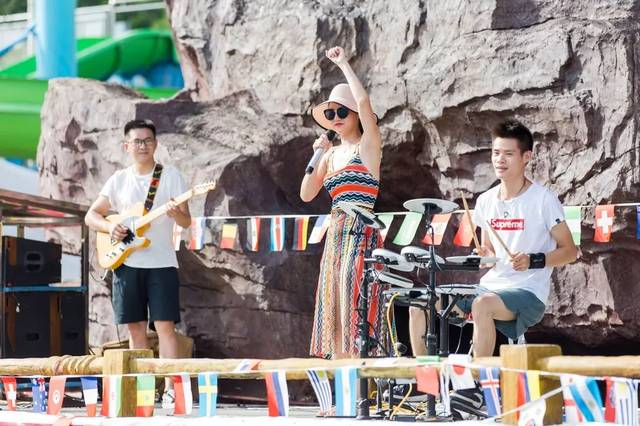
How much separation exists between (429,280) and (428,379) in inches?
35.3

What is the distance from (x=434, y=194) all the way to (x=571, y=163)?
1484 millimetres

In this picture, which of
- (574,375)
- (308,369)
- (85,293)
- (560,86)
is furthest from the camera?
(85,293)

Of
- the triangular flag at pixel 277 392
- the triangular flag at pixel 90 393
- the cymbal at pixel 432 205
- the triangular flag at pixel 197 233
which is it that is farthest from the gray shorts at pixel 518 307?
the triangular flag at pixel 197 233

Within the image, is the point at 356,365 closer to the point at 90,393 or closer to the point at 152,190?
the point at 90,393

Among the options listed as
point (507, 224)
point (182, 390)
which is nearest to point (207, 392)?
point (182, 390)

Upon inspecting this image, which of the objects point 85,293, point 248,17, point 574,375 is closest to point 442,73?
point 248,17

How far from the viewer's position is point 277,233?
9008 millimetres

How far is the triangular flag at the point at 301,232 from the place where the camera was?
8.94 m

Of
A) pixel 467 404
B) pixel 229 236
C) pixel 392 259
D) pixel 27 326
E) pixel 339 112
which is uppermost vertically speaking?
pixel 339 112

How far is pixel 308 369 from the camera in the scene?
5.38 meters

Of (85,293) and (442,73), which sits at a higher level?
(442,73)

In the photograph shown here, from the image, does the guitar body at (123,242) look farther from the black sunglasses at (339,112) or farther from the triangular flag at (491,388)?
the triangular flag at (491,388)

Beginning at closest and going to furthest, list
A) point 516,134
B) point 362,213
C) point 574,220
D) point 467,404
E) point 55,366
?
point 467,404 < point 362,213 < point 516,134 < point 55,366 < point 574,220

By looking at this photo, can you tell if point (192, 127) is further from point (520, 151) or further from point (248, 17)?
point (520, 151)
